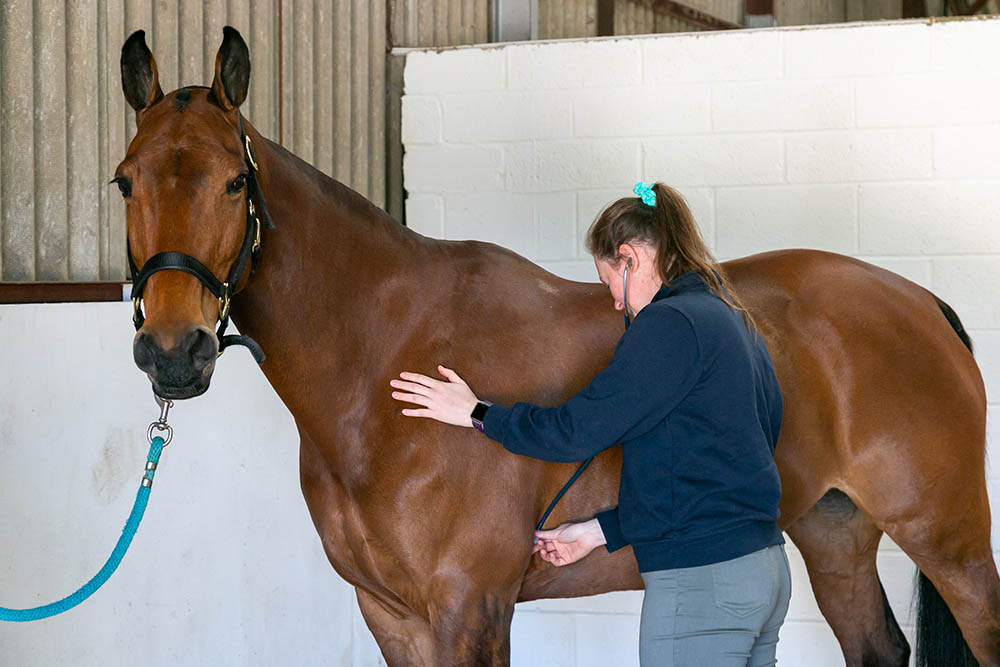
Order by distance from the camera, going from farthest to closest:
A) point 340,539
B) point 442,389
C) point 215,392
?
1. point 215,392
2. point 340,539
3. point 442,389

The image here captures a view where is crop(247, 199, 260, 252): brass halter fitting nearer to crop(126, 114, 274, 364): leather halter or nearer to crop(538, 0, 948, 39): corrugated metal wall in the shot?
crop(126, 114, 274, 364): leather halter

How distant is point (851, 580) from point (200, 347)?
1.93 metres

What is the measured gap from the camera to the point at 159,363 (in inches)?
66.2

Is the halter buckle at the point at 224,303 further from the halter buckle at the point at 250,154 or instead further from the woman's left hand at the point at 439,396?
the woman's left hand at the point at 439,396

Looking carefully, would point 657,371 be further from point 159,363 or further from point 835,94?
point 835,94

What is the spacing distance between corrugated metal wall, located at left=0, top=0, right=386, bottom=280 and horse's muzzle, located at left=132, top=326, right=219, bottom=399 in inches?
43.8

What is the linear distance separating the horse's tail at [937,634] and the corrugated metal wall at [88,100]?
2.31 metres

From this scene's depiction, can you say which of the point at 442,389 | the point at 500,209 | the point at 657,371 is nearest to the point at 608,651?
the point at 500,209

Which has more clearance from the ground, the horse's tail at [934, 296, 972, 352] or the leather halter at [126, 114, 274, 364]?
the leather halter at [126, 114, 274, 364]

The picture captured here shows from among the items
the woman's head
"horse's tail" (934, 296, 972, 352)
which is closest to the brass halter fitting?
the woman's head

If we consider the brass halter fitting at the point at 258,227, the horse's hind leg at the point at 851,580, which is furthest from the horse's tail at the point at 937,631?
the brass halter fitting at the point at 258,227

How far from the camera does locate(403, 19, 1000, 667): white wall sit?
324cm

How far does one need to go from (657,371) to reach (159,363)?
0.79 meters

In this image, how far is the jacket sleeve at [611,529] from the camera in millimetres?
1999
